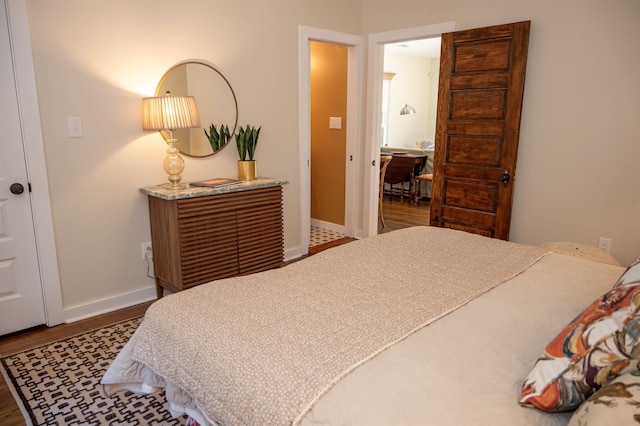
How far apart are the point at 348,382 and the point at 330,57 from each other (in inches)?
166

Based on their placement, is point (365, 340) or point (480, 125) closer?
point (365, 340)

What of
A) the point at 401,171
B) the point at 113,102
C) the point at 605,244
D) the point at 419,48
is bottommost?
the point at 605,244

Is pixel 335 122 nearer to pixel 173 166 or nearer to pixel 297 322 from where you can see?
pixel 173 166

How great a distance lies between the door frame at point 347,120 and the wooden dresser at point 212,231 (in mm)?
748

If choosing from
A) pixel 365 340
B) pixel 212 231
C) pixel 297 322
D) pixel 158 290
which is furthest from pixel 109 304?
pixel 365 340

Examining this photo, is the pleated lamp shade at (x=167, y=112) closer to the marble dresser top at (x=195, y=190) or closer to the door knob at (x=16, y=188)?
the marble dresser top at (x=195, y=190)

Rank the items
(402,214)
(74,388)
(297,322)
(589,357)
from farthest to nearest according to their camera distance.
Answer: (402,214) < (74,388) < (297,322) < (589,357)

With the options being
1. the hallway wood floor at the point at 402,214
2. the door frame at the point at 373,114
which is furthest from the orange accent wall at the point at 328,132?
the hallway wood floor at the point at 402,214

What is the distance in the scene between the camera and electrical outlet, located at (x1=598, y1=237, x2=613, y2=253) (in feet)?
9.85

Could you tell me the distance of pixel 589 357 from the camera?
93cm

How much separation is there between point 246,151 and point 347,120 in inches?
59.8

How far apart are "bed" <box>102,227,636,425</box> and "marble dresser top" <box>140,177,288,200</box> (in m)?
1.19

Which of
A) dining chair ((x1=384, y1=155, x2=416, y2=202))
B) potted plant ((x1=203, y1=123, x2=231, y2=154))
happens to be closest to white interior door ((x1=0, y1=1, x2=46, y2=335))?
potted plant ((x1=203, y1=123, x2=231, y2=154))

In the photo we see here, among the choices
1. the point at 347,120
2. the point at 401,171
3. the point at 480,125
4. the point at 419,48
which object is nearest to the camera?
the point at 480,125
